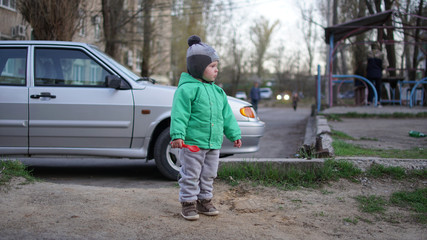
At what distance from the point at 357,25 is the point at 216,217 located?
11.7 metres

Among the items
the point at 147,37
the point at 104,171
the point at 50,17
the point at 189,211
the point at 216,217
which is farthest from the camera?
the point at 147,37

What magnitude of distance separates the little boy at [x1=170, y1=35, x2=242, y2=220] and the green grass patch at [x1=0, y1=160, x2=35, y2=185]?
6.51 ft

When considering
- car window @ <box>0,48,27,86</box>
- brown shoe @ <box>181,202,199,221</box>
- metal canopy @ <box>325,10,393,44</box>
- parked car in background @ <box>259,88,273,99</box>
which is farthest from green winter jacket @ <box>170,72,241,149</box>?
parked car in background @ <box>259,88,273,99</box>

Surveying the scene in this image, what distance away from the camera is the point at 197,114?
137 inches

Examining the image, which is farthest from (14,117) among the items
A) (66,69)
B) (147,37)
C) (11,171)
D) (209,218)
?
(147,37)

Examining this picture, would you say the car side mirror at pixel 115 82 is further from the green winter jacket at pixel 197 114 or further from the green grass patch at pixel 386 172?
the green grass patch at pixel 386 172

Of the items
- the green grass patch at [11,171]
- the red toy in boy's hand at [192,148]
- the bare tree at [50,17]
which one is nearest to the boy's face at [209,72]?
the red toy in boy's hand at [192,148]

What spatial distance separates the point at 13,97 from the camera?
5.46 metres

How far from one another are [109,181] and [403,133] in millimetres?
5503

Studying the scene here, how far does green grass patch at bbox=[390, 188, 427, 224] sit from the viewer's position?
376cm

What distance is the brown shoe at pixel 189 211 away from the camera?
3.41 meters

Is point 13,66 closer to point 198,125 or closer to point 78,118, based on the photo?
point 78,118

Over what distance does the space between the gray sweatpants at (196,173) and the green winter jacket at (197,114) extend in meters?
0.09

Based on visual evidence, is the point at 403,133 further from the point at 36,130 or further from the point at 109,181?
the point at 36,130
